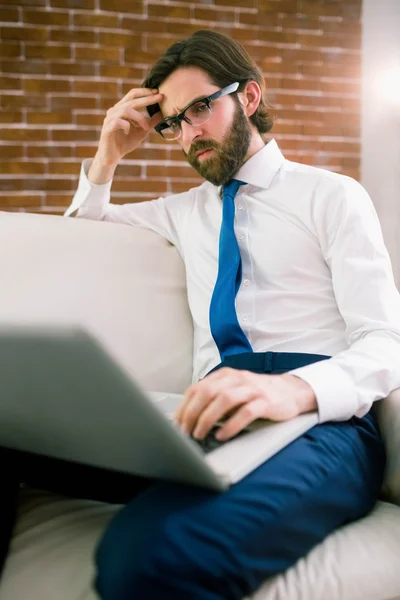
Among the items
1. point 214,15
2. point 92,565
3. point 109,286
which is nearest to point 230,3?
point 214,15

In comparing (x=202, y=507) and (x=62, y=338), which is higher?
(x=62, y=338)

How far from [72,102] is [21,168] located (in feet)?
1.28

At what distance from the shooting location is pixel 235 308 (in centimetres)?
144

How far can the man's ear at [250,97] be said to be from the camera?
1.72 m

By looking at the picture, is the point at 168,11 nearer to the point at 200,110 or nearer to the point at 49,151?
the point at 49,151

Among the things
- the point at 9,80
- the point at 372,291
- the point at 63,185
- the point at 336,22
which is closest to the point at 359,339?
the point at 372,291

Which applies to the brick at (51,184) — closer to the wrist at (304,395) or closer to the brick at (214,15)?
the brick at (214,15)

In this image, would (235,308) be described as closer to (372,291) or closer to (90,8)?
(372,291)

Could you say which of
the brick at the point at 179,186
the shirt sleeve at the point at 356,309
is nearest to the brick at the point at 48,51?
the brick at the point at 179,186

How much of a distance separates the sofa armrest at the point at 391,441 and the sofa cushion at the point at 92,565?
4.3 inches

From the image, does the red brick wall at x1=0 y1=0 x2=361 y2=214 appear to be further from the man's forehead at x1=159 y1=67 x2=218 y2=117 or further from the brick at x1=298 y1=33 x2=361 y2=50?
the man's forehead at x1=159 y1=67 x2=218 y2=117

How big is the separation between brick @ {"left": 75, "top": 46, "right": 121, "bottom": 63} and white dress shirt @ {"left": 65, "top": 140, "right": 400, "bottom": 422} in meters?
1.39

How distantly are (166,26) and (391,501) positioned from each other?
2494 mm

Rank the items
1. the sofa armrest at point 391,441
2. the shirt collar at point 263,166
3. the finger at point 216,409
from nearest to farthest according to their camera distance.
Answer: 1. the finger at point 216,409
2. the sofa armrest at point 391,441
3. the shirt collar at point 263,166
